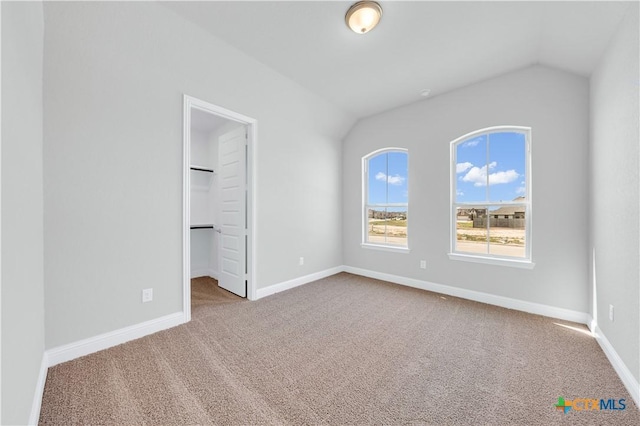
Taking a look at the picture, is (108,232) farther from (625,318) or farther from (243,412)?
(625,318)

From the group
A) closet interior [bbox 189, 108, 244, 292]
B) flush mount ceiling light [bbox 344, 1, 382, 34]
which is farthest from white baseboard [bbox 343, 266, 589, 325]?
flush mount ceiling light [bbox 344, 1, 382, 34]

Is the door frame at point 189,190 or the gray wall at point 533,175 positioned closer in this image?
the door frame at point 189,190

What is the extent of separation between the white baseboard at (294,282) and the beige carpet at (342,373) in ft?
1.69

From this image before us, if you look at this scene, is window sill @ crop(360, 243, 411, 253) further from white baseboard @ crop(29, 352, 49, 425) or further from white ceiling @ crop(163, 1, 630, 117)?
white baseboard @ crop(29, 352, 49, 425)

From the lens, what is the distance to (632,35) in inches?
66.2

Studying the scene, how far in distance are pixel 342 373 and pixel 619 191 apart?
2.46 metres

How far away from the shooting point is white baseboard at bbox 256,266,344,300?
129 inches

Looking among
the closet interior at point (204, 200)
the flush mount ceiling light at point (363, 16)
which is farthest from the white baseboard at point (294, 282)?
the flush mount ceiling light at point (363, 16)

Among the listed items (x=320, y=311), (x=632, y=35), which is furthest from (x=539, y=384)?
(x=632, y=35)

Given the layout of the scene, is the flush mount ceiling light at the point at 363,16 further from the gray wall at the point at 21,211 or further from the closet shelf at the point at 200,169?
the closet shelf at the point at 200,169

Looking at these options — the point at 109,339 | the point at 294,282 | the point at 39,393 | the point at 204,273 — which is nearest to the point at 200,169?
the point at 204,273

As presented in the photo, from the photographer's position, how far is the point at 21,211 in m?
1.23

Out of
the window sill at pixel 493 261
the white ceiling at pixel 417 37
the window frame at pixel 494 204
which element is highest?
the white ceiling at pixel 417 37

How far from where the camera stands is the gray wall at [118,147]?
1.83 metres
